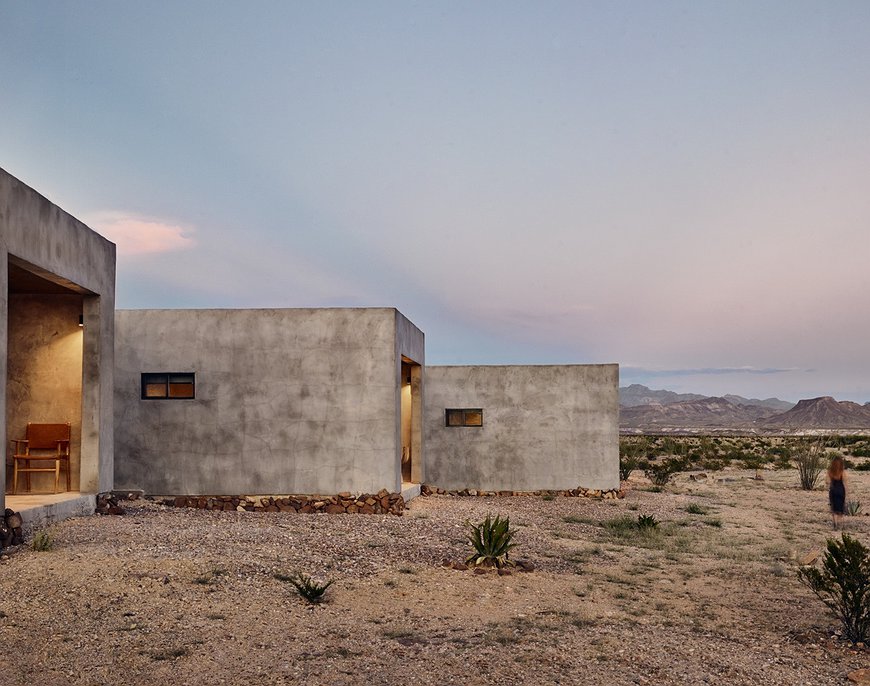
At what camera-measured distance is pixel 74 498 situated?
35.8 feet

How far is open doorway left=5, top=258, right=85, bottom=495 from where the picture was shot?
11844 millimetres

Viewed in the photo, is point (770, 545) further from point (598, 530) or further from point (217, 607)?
point (217, 607)

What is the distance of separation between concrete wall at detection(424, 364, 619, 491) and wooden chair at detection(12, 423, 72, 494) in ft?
34.1

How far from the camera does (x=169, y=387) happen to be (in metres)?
15.0

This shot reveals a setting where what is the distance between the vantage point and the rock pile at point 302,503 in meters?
14.4

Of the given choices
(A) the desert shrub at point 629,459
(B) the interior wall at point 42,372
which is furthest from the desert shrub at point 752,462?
(B) the interior wall at point 42,372

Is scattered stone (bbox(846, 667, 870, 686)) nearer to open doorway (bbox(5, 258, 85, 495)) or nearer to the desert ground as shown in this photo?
the desert ground

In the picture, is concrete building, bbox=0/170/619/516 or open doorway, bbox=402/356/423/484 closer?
concrete building, bbox=0/170/619/516

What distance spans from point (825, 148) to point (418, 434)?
13.0 meters

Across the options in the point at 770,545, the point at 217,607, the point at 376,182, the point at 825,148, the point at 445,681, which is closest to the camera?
the point at 445,681

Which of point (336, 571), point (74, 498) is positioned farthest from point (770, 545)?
point (74, 498)

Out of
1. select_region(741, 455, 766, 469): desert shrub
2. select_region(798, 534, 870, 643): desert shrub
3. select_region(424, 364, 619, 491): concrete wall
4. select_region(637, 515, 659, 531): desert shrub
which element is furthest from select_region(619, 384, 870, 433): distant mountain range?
select_region(798, 534, 870, 643): desert shrub

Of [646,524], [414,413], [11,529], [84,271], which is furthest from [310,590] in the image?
[414,413]

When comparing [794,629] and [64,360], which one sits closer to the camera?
[794,629]
